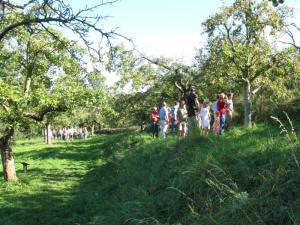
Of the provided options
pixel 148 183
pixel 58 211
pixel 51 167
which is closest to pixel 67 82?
pixel 51 167

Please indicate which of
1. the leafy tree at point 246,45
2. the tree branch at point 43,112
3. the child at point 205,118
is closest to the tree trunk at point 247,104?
the leafy tree at point 246,45

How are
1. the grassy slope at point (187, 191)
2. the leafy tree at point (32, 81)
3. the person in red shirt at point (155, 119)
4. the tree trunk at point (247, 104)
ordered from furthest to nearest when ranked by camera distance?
1. the tree trunk at point (247, 104)
2. the person in red shirt at point (155, 119)
3. the leafy tree at point (32, 81)
4. the grassy slope at point (187, 191)

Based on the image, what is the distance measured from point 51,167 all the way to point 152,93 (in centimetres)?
1775

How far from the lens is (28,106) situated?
17859 millimetres

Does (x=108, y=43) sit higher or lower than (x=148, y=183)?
higher

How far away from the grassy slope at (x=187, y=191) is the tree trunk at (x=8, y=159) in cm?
135

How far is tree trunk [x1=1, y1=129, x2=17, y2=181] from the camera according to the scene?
18641 millimetres

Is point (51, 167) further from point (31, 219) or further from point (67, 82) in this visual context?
point (31, 219)

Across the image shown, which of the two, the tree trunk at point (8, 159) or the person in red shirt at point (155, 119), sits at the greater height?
the person in red shirt at point (155, 119)

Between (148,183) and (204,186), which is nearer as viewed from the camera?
(204,186)

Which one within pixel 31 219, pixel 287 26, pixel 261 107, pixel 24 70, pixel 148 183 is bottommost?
pixel 31 219

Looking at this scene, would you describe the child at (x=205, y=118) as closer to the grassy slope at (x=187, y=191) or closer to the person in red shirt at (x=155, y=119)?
the grassy slope at (x=187, y=191)

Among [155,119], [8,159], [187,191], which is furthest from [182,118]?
[187,191]

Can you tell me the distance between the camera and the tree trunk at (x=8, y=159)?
18.6 m
